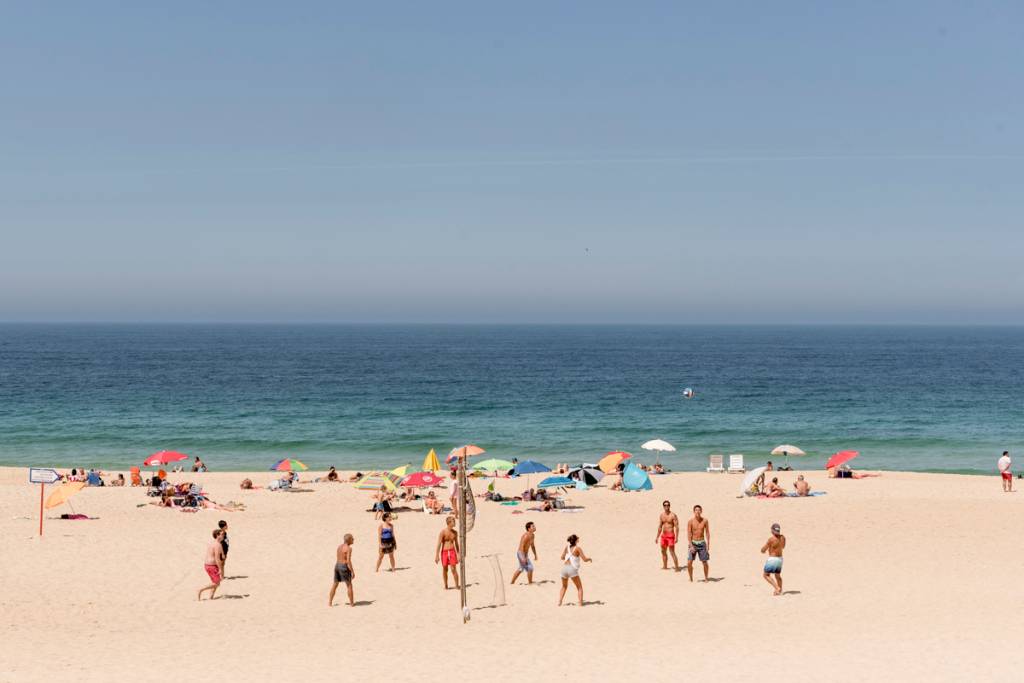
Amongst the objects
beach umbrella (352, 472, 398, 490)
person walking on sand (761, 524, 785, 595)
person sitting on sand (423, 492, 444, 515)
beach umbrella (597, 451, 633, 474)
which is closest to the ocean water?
beach umbrella (597, 451, 633, 474)

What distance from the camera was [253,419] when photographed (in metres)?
54.5

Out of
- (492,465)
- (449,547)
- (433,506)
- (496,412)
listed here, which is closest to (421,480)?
(433,506)

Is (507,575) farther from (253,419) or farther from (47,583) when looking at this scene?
(253,419)

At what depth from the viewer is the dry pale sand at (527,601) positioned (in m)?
11.9

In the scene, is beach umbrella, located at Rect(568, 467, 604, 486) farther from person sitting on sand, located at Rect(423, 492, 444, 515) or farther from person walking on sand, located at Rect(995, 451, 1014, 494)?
person walking on sand, located at Rect(995, 451, 1014, 494)

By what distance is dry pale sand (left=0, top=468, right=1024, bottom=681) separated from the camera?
39.0 feet

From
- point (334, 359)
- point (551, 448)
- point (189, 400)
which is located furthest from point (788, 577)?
point (334, 359)

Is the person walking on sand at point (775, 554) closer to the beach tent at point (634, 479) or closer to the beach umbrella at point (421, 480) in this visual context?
the beach tent at point (634, 479)

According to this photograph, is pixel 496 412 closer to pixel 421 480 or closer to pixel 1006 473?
pixel 421 480

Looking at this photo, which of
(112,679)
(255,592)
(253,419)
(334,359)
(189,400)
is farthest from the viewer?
(334,359)

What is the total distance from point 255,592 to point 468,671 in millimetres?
6493

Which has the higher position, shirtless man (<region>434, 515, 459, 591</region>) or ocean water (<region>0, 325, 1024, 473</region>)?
shirtless man (<region>434, 515, 459, 591</region>)

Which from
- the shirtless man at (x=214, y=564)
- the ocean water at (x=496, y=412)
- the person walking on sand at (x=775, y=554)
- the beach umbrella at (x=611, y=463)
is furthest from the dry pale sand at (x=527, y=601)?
the ocean water at (x=496, y=412)

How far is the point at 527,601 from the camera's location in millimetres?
15602
